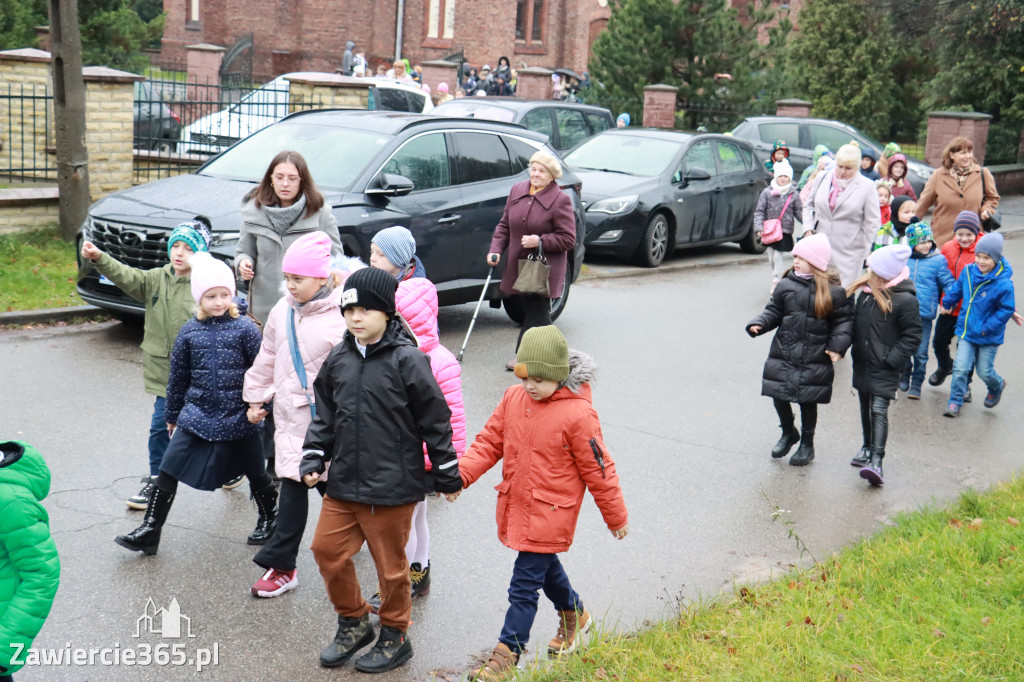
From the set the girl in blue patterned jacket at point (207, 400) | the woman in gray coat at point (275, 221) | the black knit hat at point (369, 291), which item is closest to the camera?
the black knit hat at point (369, 291)

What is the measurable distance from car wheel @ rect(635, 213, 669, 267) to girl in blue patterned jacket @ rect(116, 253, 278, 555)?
10150 millimetres

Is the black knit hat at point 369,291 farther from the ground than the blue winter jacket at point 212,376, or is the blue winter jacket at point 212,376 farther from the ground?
the black knit hat at point 369,291

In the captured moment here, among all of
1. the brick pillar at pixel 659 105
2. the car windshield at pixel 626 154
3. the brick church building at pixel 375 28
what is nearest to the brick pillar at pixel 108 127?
the car windshield at pixel 626 154

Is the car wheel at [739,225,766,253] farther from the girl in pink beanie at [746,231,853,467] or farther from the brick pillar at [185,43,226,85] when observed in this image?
the brick pillar at [185,43,226,85]

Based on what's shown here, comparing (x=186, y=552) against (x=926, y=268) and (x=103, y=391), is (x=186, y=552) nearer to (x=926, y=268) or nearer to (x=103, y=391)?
(x=103, y=391)

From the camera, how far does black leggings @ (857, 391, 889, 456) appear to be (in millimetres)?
7551

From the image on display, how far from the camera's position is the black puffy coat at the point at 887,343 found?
7523 millimetres

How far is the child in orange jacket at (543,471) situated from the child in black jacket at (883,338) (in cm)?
350

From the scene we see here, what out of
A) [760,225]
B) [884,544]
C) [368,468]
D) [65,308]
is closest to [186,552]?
[368,468]

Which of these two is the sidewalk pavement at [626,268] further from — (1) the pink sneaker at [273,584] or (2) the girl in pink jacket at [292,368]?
(1) the pink sneaker at [273,584]

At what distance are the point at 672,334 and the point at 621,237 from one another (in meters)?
3.67

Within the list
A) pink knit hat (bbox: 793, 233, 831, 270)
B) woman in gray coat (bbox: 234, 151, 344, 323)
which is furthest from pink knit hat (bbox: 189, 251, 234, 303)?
pink knit hat (bbox: 793, 233, 831, 270)

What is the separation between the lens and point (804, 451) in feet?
25.6

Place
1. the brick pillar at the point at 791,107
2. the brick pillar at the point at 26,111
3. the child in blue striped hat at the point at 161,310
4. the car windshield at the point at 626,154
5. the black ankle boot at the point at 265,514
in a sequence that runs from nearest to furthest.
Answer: the black ankle boot at the point at 265,514 → the child in blue striped hat at the point at 161,310 → the brick pillar at the point at 26,111 → the car windshield at the point at 626,154 → the brick pillar at the point at 791,107
